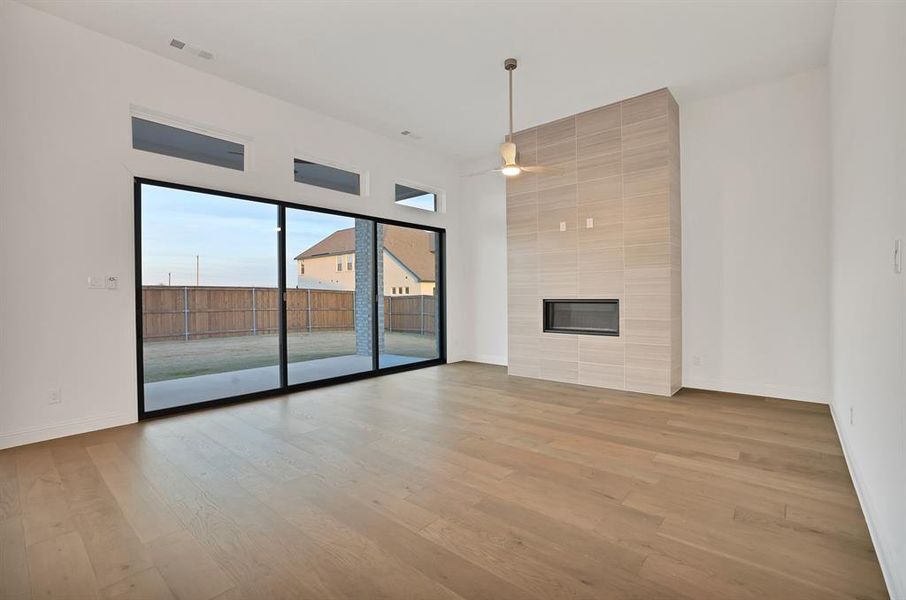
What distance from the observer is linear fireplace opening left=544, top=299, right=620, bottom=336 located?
16.8 feet

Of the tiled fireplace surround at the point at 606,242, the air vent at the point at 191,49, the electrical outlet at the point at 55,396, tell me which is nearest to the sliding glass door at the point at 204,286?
the electrical outlet at the point at 55,396

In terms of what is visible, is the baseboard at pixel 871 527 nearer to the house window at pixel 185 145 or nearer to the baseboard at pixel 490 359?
the baseboard at pixel 490 359

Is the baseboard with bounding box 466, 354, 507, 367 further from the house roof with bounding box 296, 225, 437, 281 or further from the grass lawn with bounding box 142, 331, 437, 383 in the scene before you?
the house roof with bounding box 296, 225, 437, 281

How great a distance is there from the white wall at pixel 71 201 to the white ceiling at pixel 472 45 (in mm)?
291

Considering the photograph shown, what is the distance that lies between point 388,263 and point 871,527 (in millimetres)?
5569

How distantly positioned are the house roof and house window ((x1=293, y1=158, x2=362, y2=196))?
57cm

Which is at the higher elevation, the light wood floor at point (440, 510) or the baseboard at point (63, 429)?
the baseboard at point (63, 429)

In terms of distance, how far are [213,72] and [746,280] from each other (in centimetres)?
605

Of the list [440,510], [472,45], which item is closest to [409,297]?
[472,45]

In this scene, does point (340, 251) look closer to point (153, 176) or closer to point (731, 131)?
point (153, 176)

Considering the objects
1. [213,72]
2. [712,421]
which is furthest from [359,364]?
[712,421]

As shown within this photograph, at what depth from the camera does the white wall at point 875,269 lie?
148cm

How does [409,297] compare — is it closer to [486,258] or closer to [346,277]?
[346,277]

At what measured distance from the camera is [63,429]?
3473mm
